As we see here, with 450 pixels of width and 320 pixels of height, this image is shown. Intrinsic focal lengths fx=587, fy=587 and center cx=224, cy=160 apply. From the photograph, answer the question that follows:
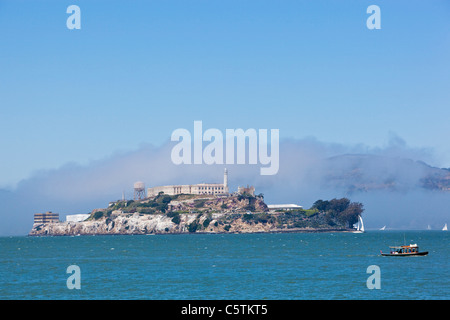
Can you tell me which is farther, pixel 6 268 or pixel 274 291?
pixel 6 268

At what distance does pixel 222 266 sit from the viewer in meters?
104

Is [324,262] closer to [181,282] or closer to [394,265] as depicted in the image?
[394,265]

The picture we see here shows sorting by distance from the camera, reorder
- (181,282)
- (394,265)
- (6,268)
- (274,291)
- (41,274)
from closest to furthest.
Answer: (274,291) < (181,282) < (41,274) < (394,265) < (6,268)

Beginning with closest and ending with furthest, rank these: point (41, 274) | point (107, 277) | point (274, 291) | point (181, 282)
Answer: point (274, 291), point (181, 282), point (107, 277), point (41, 274)

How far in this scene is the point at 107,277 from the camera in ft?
286

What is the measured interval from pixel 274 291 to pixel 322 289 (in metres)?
5.99
